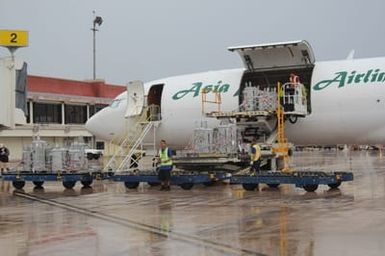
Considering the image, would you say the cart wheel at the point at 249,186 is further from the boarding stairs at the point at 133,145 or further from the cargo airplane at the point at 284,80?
the boarding stairs at the point at 133,145

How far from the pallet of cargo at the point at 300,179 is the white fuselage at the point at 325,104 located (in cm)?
317

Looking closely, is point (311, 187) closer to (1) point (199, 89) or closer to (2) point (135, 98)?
(1) point (199, 89)

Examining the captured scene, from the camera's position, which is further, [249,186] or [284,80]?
[284,80]

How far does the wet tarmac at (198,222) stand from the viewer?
29.3 feet

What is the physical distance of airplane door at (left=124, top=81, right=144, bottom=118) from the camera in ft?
78.2

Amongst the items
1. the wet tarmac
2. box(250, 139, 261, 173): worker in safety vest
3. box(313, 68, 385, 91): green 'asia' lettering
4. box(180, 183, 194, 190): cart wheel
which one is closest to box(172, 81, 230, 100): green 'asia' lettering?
box(313, 68, 385, 91): green 'asia' lettering

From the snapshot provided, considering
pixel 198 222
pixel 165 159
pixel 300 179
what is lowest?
pixel 198 222

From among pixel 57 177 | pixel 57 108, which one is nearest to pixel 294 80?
pixel 57 177

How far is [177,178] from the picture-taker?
1916 centimetres

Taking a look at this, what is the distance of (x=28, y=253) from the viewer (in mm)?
8828

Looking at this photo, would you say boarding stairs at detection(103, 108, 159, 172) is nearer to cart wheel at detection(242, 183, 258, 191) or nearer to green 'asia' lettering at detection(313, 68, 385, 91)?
cart wheel at detection(242, 183, 258, 191)

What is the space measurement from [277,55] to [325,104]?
2710 mm

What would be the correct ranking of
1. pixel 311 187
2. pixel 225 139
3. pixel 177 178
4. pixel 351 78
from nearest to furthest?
1. pixel 311 187
2. pixel 177 178
3. pixel 351 78
4. pixel 225 139

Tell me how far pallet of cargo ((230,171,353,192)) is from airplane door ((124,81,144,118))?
6.95m
